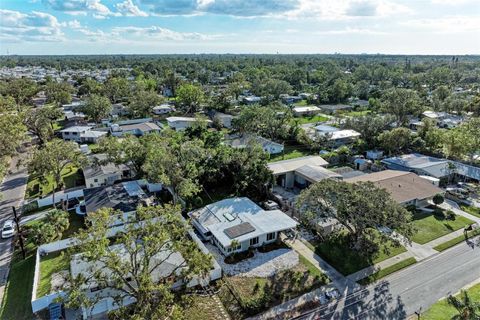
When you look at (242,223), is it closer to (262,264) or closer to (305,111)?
(262,264)

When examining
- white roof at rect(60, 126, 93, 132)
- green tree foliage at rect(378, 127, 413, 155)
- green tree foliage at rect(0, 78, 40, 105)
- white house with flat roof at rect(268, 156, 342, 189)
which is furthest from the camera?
green tree foliage at rect(0, 78, 40, 105)

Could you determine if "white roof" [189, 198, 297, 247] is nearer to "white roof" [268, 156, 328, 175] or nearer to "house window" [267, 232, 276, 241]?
"house window" [267, 232, 276, 241]

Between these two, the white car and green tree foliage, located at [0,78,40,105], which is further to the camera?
green tree foliage, located at [0,78,40,105]

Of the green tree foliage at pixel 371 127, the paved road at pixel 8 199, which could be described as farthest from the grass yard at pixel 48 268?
the green tree foliage at pixel 371 127

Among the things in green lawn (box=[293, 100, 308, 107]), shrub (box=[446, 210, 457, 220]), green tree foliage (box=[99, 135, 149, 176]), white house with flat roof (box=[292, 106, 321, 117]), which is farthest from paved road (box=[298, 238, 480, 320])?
green lawn (box=[293, 100, 308, 107])

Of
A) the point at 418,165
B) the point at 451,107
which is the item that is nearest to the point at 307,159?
the point at 418,165

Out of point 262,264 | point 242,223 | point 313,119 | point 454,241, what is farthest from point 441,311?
point 313,119

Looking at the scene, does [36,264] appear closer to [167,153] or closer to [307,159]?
[167,153]

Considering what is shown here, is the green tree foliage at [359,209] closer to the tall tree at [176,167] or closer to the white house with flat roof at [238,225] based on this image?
the white house with flat roof at [238,225]
